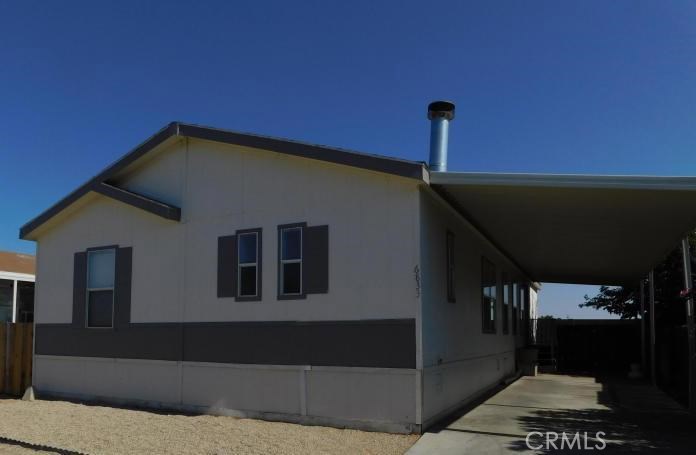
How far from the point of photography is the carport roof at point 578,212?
7.93 meters

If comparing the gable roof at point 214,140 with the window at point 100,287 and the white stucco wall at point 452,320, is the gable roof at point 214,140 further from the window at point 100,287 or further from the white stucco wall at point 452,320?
the window at point 100,287

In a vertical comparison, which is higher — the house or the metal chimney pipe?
the metal chimney pipe

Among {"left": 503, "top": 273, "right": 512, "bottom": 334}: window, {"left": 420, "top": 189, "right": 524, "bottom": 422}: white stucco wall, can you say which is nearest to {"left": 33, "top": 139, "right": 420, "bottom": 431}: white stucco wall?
{"left": 420, "top": 189, "right": 524, "bottom": 422}: white stucco wall

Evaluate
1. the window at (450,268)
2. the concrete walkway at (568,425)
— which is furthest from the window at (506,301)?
the window at (450,268)

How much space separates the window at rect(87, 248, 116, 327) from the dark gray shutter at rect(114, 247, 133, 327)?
20cm

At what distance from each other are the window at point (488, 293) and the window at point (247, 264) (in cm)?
562

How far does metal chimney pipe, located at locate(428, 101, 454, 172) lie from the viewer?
445 inches

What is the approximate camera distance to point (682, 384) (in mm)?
12578

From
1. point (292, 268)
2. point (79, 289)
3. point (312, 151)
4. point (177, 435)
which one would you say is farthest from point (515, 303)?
point (177, 435)

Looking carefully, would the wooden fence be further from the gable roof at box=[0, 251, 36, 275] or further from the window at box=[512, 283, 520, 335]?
the window at box=[512, 283, 520, 335]

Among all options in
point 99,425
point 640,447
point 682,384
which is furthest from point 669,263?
point 99,425

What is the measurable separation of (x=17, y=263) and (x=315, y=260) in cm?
1654

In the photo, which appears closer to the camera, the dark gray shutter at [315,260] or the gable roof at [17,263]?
the dark gray shutter at [315,260]

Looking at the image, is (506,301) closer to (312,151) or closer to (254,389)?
(254,389)
